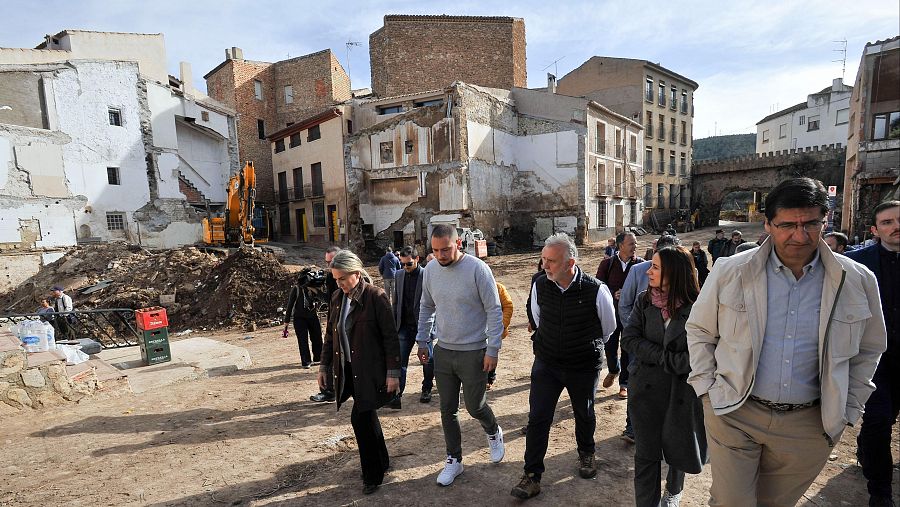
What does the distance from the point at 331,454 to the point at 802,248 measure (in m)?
3.62

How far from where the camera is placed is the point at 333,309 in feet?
10.6

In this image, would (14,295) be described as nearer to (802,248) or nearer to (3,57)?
(3,57)

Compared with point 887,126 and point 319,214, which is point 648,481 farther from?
point 319,214

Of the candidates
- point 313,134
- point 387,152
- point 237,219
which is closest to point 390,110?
point 387,152

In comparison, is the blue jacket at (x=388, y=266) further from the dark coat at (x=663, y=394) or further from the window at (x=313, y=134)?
the window at (x=313, y=134)

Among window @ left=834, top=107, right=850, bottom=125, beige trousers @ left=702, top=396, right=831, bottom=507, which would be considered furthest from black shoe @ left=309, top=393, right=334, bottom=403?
window @ left=834, top=107, right=850, bottom=125

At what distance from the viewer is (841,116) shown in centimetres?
3722

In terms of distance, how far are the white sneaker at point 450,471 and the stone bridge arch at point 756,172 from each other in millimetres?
31893

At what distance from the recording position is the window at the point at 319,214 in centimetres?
2592

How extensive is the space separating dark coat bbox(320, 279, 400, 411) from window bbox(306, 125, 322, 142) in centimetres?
2405

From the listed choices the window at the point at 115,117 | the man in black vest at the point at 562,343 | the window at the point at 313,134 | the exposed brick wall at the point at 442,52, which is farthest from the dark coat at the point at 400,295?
the exposed brick wall at the point at 442,52

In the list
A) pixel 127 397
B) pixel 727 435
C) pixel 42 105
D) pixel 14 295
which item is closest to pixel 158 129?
pixel 42 105

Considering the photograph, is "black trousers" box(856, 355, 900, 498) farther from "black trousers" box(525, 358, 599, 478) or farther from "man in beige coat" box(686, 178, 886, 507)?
"black trousers" box(525, 358, 599, 478)

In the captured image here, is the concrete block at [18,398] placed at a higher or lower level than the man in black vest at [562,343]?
lower
